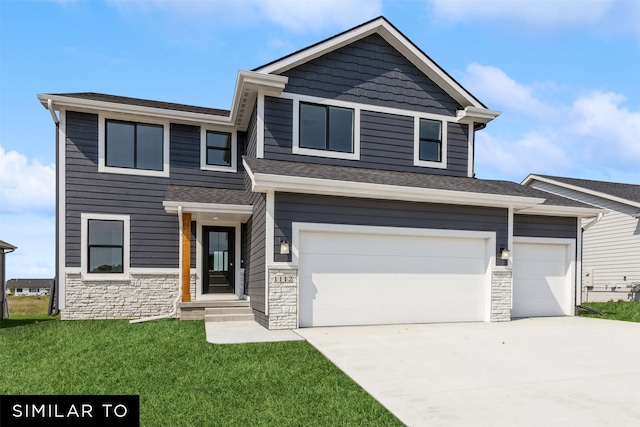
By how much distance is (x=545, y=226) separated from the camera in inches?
446

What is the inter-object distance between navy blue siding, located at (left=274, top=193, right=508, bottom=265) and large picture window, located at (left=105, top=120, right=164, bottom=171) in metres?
5.27

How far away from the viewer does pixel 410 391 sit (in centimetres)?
446

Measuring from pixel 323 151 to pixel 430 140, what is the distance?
3.21 metres

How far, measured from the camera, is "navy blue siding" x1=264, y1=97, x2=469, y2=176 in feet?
32.1

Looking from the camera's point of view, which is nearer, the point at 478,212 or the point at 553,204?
the point at 478,212

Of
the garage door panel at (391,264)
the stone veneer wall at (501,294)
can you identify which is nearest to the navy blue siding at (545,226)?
the stone veneer wall at (501,294)

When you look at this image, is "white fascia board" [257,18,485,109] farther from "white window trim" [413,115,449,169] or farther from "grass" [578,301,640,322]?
"grass" [578,301,640,322]

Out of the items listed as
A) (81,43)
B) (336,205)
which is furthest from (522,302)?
(81,43)

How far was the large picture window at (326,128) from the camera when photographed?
33.3 feet

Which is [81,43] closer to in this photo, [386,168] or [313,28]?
[313,28]

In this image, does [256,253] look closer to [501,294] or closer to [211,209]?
[211,209]

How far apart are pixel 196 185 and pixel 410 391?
30.5 feet

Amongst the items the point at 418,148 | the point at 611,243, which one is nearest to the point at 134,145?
the point at 418,148

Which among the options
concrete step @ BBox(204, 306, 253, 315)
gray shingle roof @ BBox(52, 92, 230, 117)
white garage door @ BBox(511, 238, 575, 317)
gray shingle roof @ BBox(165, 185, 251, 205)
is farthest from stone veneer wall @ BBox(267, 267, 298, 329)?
white garage door @ BBox(511, 238, 575, 317)
